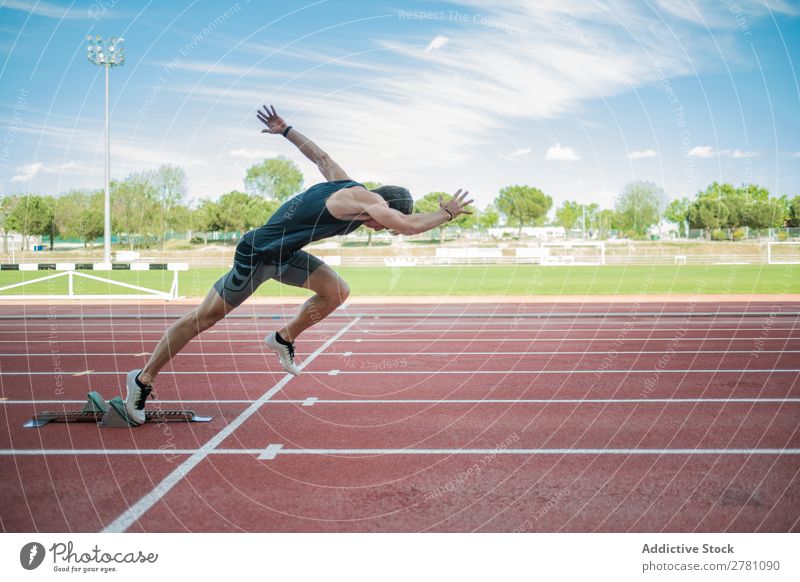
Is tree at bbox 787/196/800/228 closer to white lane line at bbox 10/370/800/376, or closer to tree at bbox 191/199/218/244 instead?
tree at bbox 191/199/218/244

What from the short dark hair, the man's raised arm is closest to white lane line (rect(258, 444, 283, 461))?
the short dark hair

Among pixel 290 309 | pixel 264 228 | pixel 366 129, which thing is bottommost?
pixel 290 309

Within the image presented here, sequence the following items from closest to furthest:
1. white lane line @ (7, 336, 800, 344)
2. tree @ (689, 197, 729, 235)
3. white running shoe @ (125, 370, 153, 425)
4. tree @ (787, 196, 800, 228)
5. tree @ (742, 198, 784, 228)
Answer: white running shoe @ (125, 370, 153, 425)
white lane line @ (7, 336, 800, 344)
tree @ (742, 198, 784, 228)
tree @ (787, 196, 800, 228)
tree @ (689, 197, 729, 235)

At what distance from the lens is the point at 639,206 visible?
86812mm

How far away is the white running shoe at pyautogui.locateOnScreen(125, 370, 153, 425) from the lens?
5551mm

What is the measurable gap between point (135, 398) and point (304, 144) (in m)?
2.68

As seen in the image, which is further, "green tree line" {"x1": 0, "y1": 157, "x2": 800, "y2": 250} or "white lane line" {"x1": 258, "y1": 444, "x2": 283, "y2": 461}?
"green tree line" {"x1": 0, "y1": 157, "x2": 800, "y2": 250}

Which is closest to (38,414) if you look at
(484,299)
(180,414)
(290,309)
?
(180,414)

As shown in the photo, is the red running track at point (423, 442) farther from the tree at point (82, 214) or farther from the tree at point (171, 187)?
the tree at point (82, 214)

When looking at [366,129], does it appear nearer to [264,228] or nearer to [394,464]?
[264,228]

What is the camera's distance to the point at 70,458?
4.83m

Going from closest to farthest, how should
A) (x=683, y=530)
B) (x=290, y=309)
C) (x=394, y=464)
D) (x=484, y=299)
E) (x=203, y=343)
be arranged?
(x=683, y=530), (x=394, y=464), (x=203, y=343), (x=290, y=309), (x=484, y=299)

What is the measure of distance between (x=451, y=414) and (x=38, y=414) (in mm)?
3773

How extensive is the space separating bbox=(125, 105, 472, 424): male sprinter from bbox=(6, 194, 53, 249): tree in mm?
31651
